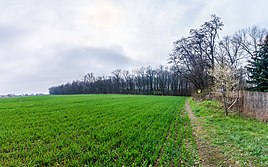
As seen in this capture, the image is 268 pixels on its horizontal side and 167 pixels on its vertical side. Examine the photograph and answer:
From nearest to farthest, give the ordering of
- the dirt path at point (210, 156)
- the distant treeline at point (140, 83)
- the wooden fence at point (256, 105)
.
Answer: the dirt path at point (210, 156) → the wooden fence at point (256, 105) → the distant treeline at point (140, 83)

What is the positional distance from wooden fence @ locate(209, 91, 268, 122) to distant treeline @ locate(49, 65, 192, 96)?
209ft

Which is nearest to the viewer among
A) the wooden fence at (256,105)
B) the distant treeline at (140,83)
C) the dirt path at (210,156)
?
the dirt path at (210,156)

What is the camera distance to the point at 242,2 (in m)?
12.2

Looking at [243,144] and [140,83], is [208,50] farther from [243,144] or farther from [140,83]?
[140,83]

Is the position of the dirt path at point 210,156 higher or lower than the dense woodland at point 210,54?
lower

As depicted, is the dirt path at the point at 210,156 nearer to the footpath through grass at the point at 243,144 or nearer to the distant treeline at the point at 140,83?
the footpath through grass at the point at 243,144

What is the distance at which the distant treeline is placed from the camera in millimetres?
83938

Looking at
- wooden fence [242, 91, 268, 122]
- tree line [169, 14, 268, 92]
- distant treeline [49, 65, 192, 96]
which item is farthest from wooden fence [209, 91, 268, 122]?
distant treeline [49, 65, 192, 96]

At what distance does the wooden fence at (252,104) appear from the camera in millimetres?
11141

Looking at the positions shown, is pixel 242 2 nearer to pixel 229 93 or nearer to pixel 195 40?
pixel 229 93

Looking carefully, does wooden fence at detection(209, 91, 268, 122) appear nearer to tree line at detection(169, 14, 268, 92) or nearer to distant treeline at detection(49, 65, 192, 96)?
tree line at detection(169, 14, 268, 92)

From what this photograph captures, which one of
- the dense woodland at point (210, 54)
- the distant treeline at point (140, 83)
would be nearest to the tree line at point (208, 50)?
the dense woodland at point (210, 54)

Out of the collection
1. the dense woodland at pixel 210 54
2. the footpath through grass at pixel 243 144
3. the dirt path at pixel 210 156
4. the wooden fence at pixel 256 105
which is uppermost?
the dense woodland at pixel 210 54

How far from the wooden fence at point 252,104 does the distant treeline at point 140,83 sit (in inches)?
2507
